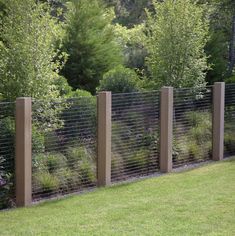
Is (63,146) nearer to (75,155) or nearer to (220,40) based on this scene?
(75,155)

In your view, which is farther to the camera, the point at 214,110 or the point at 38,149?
the point at 214,110

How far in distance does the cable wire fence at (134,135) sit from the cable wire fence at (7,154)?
209cm

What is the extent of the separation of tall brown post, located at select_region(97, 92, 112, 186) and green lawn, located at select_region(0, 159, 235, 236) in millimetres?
318

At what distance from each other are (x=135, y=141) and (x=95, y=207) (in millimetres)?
2670

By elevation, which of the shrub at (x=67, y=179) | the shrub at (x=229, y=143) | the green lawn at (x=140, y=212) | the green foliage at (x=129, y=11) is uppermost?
the green foliage at (x=129, y=11)

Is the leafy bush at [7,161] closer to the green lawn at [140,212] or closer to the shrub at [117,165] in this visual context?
the green lawn at [140,212]

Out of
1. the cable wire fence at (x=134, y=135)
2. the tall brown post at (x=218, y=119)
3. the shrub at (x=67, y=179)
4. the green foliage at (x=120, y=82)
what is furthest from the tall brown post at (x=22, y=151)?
the tall brown post at (x=218, y=119)

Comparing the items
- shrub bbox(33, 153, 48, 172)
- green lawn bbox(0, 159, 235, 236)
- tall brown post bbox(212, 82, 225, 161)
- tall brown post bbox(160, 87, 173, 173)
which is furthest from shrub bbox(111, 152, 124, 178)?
tall brown post bbox(212, 82, 225, 161)

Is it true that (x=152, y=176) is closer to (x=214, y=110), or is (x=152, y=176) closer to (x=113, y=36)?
(x=214, y=110)

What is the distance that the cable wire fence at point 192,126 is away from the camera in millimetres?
11023

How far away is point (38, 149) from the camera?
27.3 ft

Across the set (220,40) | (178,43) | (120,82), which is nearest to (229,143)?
(178,43)

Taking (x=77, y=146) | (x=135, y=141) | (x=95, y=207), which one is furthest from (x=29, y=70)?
(x=95, y=207)

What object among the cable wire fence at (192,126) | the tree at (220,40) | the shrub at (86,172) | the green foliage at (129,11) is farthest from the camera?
the green foliage at (129,11)
